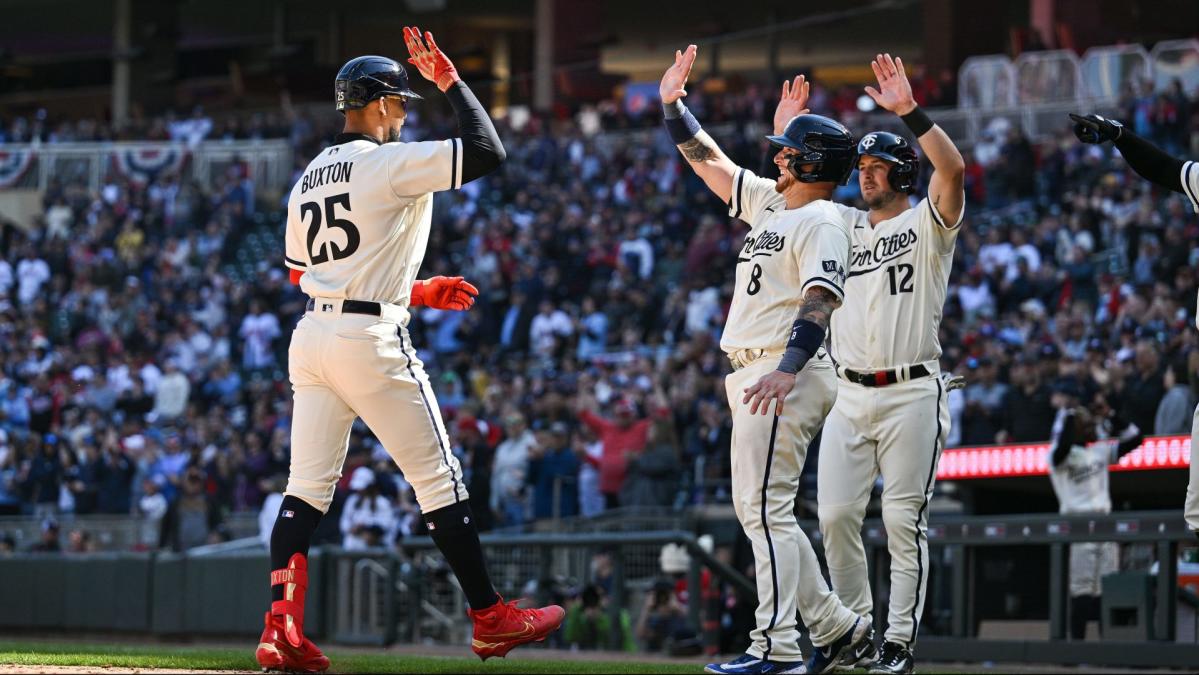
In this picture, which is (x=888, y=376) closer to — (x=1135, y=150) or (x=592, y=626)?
(x=1135, y=150)

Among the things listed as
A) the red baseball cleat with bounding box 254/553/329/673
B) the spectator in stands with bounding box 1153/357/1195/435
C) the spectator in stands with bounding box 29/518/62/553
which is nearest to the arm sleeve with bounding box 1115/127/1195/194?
the red baseball cleat with bounding box 254/553/329/673

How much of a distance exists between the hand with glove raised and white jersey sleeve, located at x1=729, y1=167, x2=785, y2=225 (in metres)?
1.26

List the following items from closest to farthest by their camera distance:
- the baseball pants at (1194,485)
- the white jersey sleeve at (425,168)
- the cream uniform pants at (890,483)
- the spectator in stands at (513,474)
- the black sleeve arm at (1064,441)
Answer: the white jersey sleeve at (425,168)
the baseball pants at (1194,485)
the cream uniform pants at (890,483)
the black sleeve arm at (1064,441)
the spectator in stands at (513,474)

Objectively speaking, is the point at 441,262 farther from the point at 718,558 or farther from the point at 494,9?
the point at 494,9

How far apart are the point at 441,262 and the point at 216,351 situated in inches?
135

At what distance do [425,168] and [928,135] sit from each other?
219 centimetres

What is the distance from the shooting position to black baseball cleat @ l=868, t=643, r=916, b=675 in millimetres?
6910

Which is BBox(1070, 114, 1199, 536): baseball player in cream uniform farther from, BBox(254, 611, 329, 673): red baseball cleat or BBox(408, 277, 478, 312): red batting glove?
BBox(254, 611, 329, 673): red baseball cleat

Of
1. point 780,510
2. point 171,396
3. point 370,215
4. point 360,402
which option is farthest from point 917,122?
point 171,396

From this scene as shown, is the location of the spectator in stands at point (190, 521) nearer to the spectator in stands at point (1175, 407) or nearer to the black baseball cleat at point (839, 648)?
the spectator in stands at point (1175, 407)

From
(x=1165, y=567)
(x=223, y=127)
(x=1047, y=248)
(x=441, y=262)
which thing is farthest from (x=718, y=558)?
(x=223, y=127)

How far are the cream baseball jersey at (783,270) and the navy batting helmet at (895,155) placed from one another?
70 centimetres

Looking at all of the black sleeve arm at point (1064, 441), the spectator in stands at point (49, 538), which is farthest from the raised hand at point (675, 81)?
the spectator in stands at point (49, 538)

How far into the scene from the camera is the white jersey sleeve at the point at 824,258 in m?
6.36
